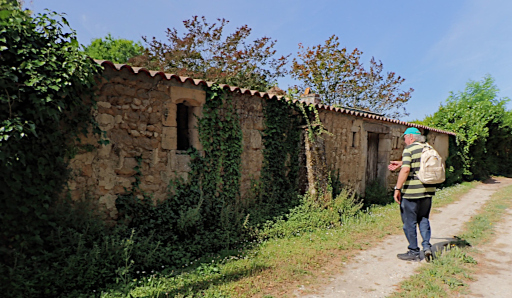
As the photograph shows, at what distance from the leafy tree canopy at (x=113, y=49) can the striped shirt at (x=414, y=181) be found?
17.7 metres

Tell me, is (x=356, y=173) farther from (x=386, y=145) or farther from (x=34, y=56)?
(x=34, y=56)

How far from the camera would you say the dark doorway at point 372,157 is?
940 centimetres

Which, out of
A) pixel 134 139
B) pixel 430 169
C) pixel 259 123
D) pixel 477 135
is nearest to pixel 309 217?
pixel 259 123

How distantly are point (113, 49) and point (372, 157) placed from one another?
17.2m

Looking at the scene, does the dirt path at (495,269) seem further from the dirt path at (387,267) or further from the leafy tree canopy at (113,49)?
the leafy tree canopy at (113,49)

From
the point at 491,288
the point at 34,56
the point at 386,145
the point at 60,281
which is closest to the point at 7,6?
the point at 34,56

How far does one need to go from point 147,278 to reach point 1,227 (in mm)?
1666

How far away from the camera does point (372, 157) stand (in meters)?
9.59

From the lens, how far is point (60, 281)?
10.3 ft

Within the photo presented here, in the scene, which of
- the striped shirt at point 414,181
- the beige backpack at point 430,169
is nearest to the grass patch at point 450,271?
the striped shirt at point 414,181

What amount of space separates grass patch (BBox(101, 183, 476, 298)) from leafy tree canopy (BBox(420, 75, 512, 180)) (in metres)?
9.91

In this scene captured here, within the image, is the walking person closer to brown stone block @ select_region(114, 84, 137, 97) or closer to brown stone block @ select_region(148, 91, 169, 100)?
brown stone block @ select_region(148, 91, 169, 100)

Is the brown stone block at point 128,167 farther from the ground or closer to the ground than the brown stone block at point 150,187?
farther from the ground

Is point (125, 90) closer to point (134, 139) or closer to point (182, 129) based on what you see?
→ point (134, 139)
